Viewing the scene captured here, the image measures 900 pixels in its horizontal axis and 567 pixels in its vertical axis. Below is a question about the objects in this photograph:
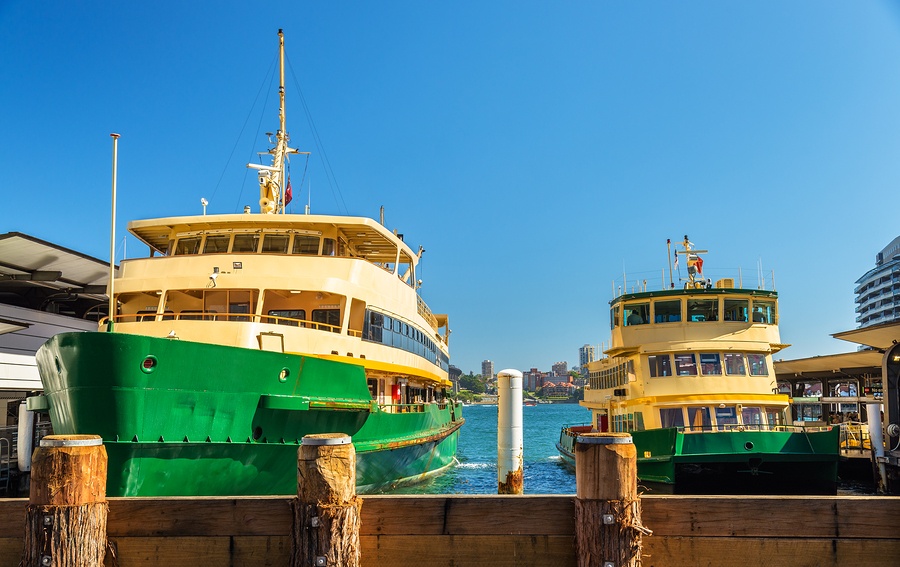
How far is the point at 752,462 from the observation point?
54.1 feet

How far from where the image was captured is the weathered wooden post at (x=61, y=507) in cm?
611

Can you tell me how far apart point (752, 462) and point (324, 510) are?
13072mm

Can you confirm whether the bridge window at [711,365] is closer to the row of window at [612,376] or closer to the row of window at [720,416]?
the row of window at [720,416]

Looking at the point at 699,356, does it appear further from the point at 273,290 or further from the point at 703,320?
the point at 273,290

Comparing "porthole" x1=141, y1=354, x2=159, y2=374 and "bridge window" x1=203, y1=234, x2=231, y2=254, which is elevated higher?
"bridge window" x1=203, y1=234, x2=231, y2=254

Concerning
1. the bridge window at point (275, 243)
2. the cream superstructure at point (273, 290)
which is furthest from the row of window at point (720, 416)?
the bridge window at point (275, 243)

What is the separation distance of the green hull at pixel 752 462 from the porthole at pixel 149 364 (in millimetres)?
11118

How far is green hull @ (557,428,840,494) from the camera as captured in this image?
16453mm

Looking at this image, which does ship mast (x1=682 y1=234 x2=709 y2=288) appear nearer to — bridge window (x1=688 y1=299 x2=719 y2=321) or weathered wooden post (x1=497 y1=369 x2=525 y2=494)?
bridge window (x1=688 y1=299 x2=719 y2=321)

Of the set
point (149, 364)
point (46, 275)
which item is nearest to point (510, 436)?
point (149, 364)

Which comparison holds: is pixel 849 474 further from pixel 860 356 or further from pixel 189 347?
pixel 189 347

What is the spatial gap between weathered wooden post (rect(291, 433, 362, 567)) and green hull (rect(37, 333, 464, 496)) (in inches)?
247

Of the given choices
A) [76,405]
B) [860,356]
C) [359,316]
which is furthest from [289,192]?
[860,356]

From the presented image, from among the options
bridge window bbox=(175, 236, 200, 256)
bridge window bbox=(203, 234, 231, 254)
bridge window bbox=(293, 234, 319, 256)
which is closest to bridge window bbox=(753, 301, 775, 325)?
bridge window bbox=(293, 234, 319, 256)
